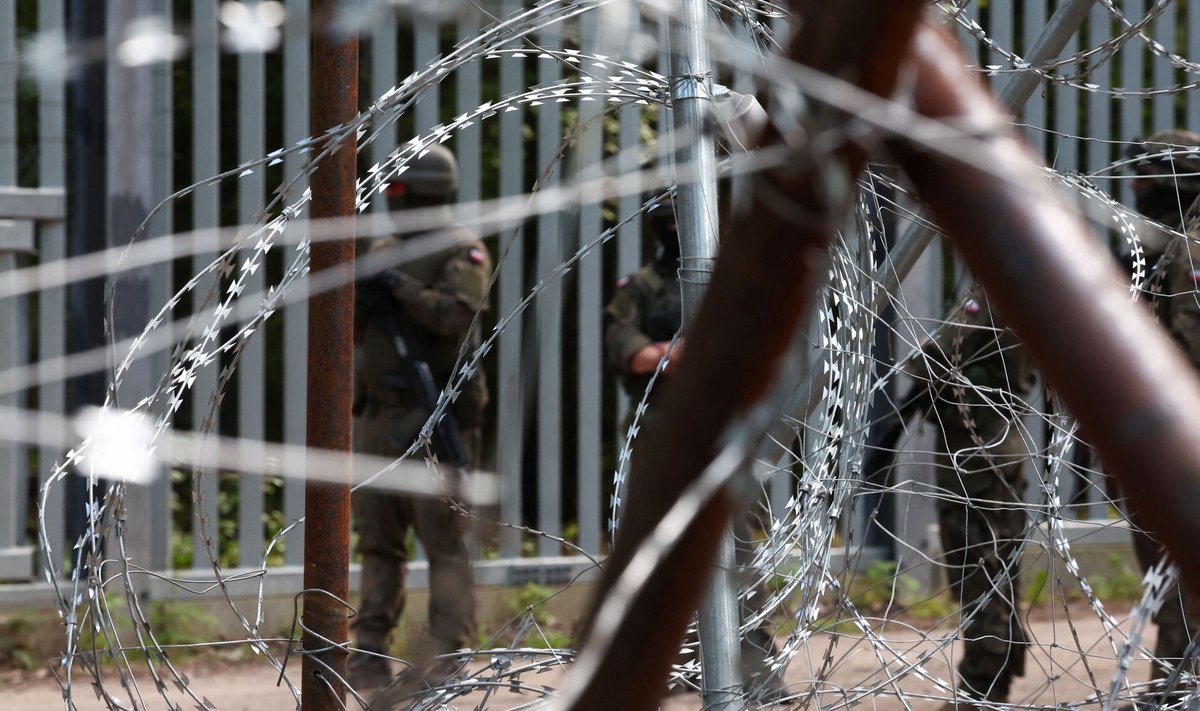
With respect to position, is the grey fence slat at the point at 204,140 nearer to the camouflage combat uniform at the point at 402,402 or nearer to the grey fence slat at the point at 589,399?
the camouflage combat uniform at the point at 402,402

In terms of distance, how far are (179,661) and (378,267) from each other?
177 inches

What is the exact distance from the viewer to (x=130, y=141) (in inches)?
187

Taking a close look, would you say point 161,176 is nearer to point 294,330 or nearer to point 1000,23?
point 294,330

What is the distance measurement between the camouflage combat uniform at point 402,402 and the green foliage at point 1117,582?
3.39 m

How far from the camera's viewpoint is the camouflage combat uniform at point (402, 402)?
173 inches

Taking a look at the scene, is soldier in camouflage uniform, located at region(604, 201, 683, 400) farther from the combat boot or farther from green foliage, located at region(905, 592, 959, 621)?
green foliage, located at region(905, 592, 959, 621)

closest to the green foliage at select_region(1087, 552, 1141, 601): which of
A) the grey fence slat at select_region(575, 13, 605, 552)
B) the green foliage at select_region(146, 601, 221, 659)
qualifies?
the grey fence slat at select_region(575, 13, 605, 552)

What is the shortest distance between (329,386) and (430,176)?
2.84m

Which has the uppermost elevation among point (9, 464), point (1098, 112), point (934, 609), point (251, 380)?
point (1098, 112)

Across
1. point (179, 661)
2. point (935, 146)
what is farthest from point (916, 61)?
point (179, 661)

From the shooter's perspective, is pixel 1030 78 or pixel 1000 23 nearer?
pixel 1030 78

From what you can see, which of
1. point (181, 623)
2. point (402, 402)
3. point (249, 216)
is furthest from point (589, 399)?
point (181, 623)

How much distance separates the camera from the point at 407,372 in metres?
4.43

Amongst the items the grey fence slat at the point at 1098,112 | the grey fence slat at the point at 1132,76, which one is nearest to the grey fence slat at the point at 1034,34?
the grey fence slat at the point at 1098,112
